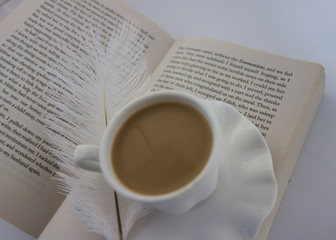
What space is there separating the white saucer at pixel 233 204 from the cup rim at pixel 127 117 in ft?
0.27

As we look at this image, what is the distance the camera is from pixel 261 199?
1.54ft

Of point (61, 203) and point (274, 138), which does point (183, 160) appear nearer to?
point (274, 138)

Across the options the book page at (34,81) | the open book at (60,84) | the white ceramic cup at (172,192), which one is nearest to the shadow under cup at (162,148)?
the white ceramic cup at (172,192)

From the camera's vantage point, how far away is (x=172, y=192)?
417mm

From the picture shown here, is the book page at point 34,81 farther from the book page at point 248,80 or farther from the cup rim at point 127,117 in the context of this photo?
the cup rim at point 127,117

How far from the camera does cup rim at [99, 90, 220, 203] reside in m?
0.41

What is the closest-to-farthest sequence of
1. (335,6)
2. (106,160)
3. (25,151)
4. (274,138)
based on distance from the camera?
(106,160)
(274,138)
(25,151)
(335,6)

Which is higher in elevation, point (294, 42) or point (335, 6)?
point (335, 6)

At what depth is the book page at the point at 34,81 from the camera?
633 mm

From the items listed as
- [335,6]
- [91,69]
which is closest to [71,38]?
[91,69]

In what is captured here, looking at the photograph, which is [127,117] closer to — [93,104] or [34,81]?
[93,104]

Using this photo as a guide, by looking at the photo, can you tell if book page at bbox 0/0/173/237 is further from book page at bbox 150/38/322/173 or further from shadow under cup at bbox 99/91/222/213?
shadow under cup at bbox 99/91/222/213

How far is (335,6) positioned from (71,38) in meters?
0.69

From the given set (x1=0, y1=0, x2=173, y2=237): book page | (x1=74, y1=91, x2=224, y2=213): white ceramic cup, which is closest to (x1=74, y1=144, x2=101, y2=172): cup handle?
(x1=74, y1=91, x2=224, y2=213): white ceramic cup
